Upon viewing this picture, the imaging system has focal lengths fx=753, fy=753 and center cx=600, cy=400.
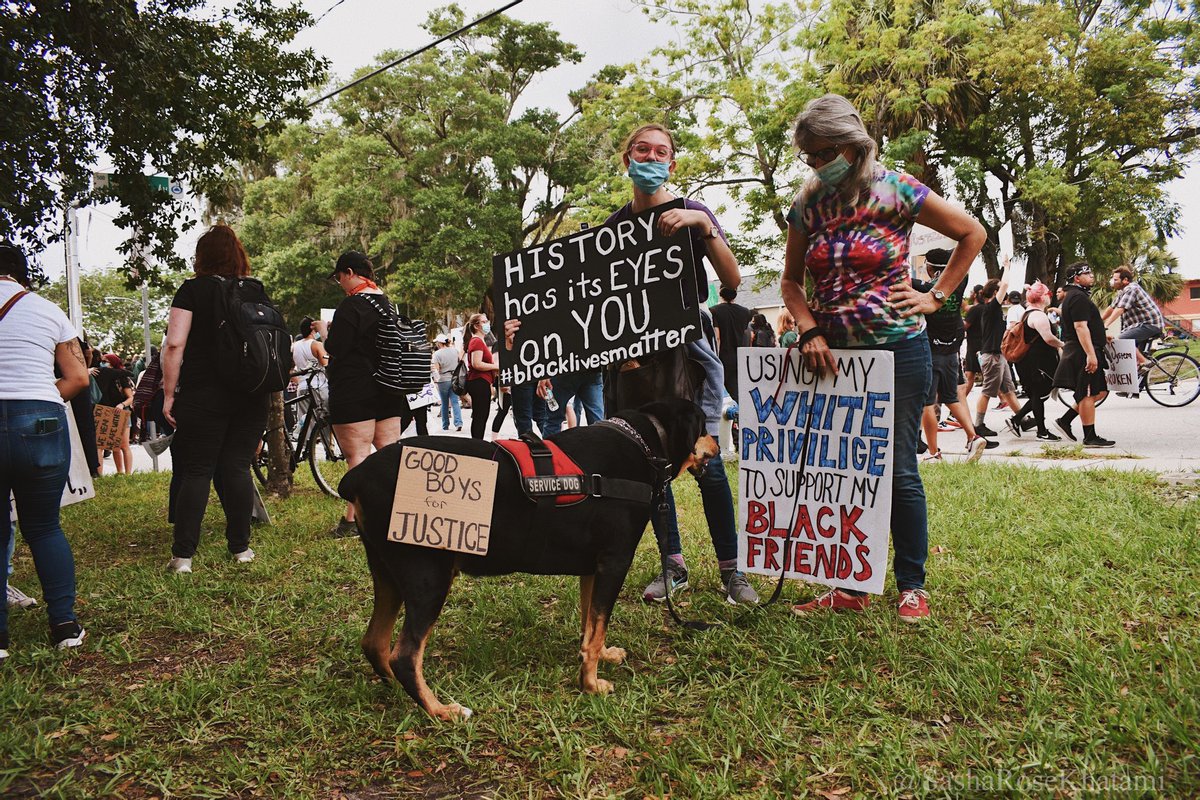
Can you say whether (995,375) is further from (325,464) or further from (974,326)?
(325,464)

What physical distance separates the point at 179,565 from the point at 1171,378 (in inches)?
542

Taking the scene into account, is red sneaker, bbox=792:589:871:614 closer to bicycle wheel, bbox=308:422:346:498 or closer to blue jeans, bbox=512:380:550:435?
bicycle wheel, bbox=308:422:346:498

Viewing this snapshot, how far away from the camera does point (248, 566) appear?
15.8ft

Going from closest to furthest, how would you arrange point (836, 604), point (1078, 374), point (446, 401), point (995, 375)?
point (836, 604) < point (1078, 374) < point (995, 375) < point (446, 401)

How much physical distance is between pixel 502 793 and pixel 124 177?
6594 millimetres

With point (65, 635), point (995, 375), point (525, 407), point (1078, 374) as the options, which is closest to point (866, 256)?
point (65, 635)

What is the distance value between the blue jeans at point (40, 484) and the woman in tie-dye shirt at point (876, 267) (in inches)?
134

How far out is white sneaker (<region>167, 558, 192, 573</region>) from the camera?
4.74 meters

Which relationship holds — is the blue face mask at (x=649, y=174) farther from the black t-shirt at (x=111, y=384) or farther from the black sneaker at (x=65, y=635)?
the black t-shirt at (x=111, y=384)

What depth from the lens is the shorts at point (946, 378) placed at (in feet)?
25.1

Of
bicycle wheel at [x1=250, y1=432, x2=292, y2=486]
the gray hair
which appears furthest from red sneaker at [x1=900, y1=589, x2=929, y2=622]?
bicycle wheel at [x1=250, y1=432, x2=292, y2=486]

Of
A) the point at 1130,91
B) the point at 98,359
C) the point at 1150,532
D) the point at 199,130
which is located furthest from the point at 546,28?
the point at 1150,532

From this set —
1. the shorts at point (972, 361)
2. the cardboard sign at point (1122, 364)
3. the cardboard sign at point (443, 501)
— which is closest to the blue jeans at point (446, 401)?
the shorts at point (972, 361)

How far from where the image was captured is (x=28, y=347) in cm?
335
